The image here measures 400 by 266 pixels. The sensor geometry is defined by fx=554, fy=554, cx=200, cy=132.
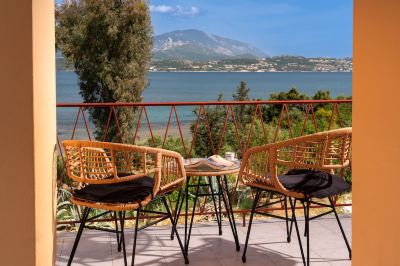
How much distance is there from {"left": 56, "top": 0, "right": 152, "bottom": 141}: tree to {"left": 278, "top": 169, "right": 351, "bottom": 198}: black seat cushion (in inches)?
494

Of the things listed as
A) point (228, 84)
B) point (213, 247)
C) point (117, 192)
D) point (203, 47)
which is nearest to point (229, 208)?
point (213, 247)

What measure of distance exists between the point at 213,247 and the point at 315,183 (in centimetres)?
88

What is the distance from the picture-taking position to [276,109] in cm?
1878

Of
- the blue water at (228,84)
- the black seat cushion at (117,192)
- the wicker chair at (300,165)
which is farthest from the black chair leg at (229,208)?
the blue water at (228,84)

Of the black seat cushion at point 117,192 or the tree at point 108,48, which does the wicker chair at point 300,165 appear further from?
the tree at point 108,48

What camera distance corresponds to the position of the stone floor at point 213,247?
11.5 feet

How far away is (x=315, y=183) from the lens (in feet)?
11.0

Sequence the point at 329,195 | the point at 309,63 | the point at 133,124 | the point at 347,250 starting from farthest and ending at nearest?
1. the point at 309,63
2. the point at 133,124
3. the point at 347,250
4. the point at 329,195

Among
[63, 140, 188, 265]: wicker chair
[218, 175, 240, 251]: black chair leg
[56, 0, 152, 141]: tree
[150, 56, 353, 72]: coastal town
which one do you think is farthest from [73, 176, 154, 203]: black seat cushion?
[150, 56, 353, 72]: coastal town

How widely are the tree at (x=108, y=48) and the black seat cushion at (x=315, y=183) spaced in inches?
494

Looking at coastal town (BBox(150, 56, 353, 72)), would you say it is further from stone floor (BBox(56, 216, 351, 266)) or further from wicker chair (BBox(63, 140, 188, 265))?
wicker chair (BBox(63, 140, 188, 265))
